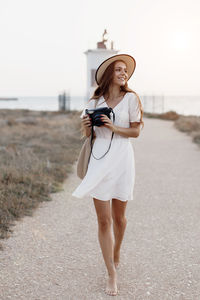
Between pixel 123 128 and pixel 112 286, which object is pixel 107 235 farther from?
pixel 123 128

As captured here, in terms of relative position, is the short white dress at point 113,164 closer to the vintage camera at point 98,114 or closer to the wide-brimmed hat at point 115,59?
the vintage camera at point 98,114

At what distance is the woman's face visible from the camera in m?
2.94

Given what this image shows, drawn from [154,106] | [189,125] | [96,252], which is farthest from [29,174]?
[154,106]

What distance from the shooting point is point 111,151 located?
9.55ft

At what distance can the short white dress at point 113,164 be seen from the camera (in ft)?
9.45

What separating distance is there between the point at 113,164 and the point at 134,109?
492mm

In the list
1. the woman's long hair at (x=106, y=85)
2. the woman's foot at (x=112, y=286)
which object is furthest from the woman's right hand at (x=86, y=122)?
the woman's foot at (x=112, y=286)

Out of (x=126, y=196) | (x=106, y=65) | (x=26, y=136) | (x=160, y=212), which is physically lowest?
(x=26, y=136)

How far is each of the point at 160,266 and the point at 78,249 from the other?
0.92 meters

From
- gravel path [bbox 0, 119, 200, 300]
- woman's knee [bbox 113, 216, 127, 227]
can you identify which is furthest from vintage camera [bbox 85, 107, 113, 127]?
gravel path [bbox 0, 119, 200, 300]

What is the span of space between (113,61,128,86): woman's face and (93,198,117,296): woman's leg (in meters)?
1.01

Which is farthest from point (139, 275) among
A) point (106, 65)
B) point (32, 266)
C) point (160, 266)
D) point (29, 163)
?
point (29, 163)

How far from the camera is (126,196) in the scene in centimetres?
296

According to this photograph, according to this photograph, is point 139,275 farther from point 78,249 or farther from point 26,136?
point 26,136
